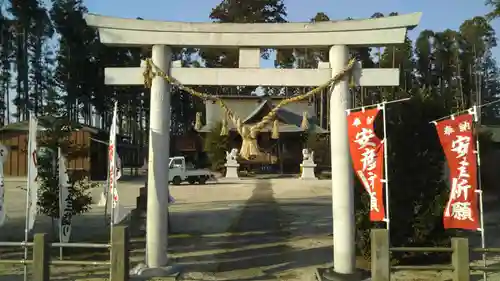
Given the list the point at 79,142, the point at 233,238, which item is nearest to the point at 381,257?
the point at 233,238

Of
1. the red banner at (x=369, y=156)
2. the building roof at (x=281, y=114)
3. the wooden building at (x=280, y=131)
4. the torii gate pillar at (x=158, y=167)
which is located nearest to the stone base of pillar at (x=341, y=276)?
the red banner at (x=369, y=156)

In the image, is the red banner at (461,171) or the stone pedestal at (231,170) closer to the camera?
the red banner at (461,171)

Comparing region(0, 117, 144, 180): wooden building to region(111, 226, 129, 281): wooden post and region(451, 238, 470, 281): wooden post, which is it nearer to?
region(111, 226, 129, 281): wooden post

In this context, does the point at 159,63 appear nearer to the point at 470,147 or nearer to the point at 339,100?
the point at 339,100

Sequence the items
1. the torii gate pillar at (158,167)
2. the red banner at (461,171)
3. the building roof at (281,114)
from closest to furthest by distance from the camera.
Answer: the red banner at (461,171), the torii gate pillar at (158,167), the building roof at (281,114)

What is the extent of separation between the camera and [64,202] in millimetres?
10727

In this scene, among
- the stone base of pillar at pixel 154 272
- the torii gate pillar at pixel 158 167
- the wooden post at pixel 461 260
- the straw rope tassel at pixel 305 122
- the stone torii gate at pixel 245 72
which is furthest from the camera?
the straw rope tassel at pixel 305 122

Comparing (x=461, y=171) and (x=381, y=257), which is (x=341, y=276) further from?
(x=461, y=171)

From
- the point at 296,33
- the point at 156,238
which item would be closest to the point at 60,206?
the point at 156,238

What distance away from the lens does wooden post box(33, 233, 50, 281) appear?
7461 mm

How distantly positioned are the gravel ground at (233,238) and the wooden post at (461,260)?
A: 73.4 inches

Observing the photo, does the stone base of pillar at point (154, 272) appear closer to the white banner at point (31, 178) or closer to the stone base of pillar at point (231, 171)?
the white banner at point (31, 178)

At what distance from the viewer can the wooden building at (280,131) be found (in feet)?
131

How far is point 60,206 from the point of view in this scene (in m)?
10.4
